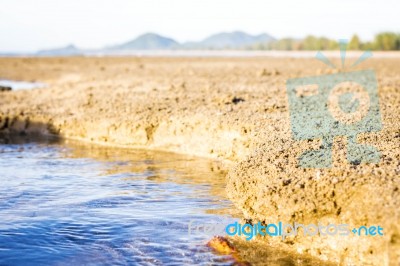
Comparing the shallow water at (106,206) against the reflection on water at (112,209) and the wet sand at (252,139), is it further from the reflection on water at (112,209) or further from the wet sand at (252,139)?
the wet sand at (252,139)

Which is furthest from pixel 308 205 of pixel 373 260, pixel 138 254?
pixel 138 254

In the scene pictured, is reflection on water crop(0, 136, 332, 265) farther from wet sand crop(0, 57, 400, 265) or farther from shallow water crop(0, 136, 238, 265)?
wet sand crop(0, 57, 400, 265)

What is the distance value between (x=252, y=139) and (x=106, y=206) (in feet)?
9.06

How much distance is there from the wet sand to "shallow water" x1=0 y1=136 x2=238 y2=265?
1.78 feet

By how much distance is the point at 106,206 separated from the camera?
7.02 metres

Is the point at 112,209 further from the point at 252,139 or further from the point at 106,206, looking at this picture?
the point at 252,139

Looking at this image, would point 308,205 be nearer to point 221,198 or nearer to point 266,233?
point 266,233

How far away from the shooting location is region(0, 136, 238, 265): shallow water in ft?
→ 18.2

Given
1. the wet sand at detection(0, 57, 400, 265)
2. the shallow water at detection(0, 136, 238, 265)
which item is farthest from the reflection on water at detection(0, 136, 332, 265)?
the wet sand at detection(0, 57, 400, 265)

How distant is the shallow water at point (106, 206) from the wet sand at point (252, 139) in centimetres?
54

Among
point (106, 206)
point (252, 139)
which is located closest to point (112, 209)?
point (106, 206)

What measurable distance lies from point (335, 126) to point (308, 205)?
323 cm

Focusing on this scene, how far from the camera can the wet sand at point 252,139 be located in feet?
16.9

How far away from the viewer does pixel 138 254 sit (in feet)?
18.1
